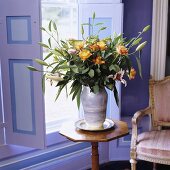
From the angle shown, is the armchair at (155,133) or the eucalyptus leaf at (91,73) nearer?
the eucalyptus leaf at (91,73)

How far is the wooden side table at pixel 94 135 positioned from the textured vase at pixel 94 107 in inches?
2.4

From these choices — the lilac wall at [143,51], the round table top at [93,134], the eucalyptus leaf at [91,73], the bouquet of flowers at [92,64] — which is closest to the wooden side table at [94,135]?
the round table top at [93,134]

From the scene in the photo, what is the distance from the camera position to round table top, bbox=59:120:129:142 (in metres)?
1.67

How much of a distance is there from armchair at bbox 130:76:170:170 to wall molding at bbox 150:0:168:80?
0.71ft

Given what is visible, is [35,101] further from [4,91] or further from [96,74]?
[96,74]

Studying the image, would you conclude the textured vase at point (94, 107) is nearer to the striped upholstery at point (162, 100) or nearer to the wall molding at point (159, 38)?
the striped upholstery at point (162, 100)

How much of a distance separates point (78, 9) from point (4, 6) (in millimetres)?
751

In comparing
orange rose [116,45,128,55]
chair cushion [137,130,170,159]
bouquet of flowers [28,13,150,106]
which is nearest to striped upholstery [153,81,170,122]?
chair cushion [137,130,170,159]

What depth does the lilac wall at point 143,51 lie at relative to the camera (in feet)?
8.73

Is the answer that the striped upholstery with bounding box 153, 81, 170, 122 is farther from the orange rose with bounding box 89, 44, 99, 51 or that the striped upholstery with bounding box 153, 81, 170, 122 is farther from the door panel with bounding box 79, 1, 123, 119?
the orange rose with bounding box 89, 44, 99, 51

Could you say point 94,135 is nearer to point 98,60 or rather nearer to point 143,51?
point 98,60

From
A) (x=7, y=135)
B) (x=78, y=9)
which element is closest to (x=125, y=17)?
(x=78, y=9)

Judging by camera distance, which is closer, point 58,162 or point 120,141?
point 58,162

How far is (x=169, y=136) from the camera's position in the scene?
7.57 ft
